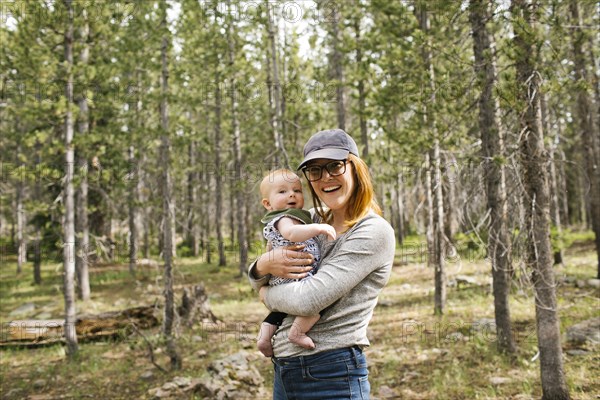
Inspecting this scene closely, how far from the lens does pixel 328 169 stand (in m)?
2.15

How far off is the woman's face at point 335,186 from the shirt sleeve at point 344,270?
178mm

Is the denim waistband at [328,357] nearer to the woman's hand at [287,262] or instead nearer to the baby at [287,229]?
the baby at [287,229]

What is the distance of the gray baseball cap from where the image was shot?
6.84ft

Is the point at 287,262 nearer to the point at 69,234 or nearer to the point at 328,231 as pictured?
the point at 328,231

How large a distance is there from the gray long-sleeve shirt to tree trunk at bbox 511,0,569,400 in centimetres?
374

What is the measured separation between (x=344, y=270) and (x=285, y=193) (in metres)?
0.70

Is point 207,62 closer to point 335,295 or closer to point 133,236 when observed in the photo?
point 133,236

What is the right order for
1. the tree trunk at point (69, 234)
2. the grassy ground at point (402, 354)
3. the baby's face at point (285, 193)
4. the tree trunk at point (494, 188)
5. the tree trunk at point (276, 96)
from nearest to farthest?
1. the baby's face at point (285, 193)
2. the grassy ground at point (402, 354)
3. the tree trunk at point (494, 188)
4. the tree trunk at point (276, 96)
5. the tree trunk at point (69, 234)

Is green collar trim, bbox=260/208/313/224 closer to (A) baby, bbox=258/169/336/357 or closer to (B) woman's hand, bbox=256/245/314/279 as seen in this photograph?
(A) baby, bbox=258/169/336/357

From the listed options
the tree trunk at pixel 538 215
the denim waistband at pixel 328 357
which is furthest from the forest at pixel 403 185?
the denim waistband at pixel 328 357

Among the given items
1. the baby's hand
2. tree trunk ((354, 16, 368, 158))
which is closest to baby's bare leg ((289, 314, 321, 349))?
the baby's hand

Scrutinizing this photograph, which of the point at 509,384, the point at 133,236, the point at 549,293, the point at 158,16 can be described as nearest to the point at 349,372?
the point at 549,293

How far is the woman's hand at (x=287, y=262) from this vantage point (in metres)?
2.08

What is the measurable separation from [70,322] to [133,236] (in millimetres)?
11025
